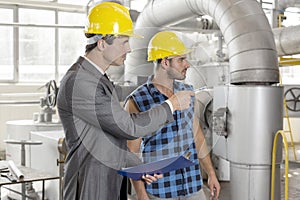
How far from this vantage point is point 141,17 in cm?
416

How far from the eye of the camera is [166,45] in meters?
1.48

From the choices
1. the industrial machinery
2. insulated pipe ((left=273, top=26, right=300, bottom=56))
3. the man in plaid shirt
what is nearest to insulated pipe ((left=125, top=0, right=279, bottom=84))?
the man in plaid shirt

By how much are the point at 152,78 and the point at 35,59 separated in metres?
5.63

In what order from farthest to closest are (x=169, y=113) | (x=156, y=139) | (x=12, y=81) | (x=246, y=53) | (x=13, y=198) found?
(x=12, y=81) → (x=13, y=198) → (x=246, y=53) → (x=156, y=139) → (x=169, y=113)

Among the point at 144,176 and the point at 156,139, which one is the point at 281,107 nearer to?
the point at 156,139

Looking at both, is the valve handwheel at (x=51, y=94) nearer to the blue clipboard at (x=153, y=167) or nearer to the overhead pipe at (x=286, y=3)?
the blue clipboard at (x=153, y=167)

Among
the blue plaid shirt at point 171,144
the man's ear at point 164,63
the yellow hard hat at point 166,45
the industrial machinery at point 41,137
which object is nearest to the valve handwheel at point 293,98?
the industrial machinery at point 41,137

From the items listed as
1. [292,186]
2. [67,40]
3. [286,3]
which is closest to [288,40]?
[286,3]

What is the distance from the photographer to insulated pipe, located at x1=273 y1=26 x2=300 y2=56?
4027 mm

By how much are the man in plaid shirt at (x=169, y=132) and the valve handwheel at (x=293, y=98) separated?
5.68m

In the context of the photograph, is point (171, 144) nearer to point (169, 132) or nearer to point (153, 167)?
point (169, 132)

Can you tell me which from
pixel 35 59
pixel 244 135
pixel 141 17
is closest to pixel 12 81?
pixel 35 59

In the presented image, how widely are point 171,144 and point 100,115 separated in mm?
438

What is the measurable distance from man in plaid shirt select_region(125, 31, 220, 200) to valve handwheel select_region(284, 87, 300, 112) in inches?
224
